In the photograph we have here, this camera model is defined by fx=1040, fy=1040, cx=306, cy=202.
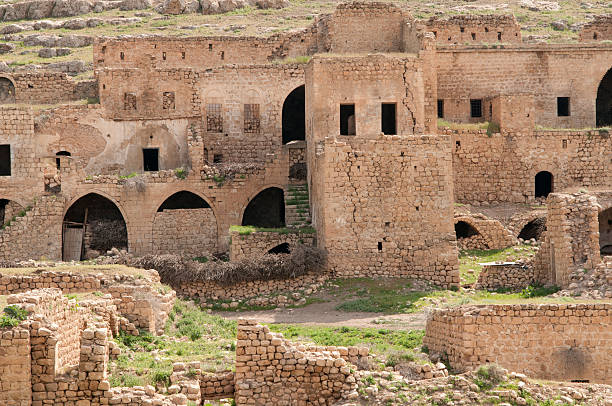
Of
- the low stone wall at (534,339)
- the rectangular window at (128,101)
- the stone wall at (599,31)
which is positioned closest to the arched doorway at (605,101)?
the stone wall at (599,31)

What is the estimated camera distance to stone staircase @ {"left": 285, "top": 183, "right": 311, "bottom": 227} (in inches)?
1074

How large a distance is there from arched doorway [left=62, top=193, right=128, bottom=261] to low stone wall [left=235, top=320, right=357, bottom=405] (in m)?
13.9

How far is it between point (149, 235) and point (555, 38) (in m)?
22.6

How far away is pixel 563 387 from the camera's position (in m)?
16.0

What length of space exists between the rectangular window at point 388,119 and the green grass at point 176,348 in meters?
9.10

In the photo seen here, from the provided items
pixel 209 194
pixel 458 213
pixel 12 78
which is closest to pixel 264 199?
pixel 209 194

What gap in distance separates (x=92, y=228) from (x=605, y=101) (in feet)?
57.0

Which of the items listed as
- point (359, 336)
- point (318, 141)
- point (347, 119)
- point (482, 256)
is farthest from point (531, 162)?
point (359, 336)

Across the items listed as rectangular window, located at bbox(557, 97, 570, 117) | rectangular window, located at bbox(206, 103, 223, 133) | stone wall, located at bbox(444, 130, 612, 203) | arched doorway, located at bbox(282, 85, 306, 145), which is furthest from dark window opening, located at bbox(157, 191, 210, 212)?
rectangular window, located at bbox(557, 97, 570, 117)

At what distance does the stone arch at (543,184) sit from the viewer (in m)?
31.0

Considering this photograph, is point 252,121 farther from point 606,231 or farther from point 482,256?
point 606,231

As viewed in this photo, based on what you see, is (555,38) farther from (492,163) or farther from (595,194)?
(595,194)

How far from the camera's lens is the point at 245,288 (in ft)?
79.7

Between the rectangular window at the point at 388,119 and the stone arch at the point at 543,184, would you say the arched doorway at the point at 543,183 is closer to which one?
the stone arch at the point at 543,184
